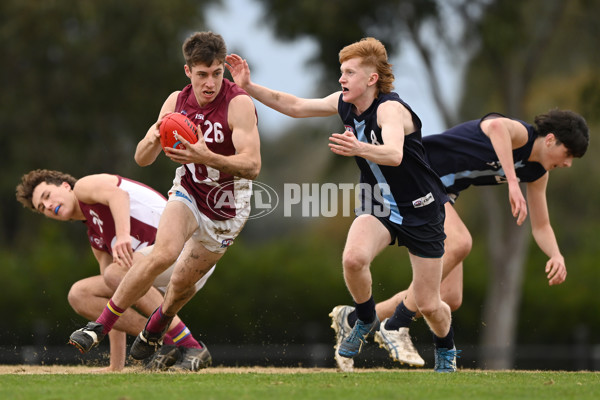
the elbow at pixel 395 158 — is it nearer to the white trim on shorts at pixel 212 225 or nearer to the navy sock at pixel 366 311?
the navy sock at pixel 366 311

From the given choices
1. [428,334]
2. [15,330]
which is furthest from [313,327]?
[15,330]

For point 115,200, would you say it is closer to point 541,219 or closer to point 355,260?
point 355,260

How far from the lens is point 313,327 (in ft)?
57.3

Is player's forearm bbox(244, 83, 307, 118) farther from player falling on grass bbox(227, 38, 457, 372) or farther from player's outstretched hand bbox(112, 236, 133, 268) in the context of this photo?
player's outstretched hand bbox(112, 236, 133, 268)

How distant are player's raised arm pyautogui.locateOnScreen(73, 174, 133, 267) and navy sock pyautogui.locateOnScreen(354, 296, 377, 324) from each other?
1.78m

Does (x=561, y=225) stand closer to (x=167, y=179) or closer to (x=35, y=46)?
(x=167, y=179)

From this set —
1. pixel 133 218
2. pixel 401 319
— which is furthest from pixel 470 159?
pixel 133 218

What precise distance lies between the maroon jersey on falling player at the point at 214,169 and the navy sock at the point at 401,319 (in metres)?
1.66

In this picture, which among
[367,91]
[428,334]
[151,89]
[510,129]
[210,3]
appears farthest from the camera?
[210,3]

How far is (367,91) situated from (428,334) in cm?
1135

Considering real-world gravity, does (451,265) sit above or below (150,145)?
below

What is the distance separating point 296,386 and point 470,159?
9.53 feet

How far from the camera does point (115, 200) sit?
7648mm

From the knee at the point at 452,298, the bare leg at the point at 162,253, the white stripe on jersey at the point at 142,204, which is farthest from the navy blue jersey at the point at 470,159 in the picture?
the white stripe on jersey at the point at 142,204
